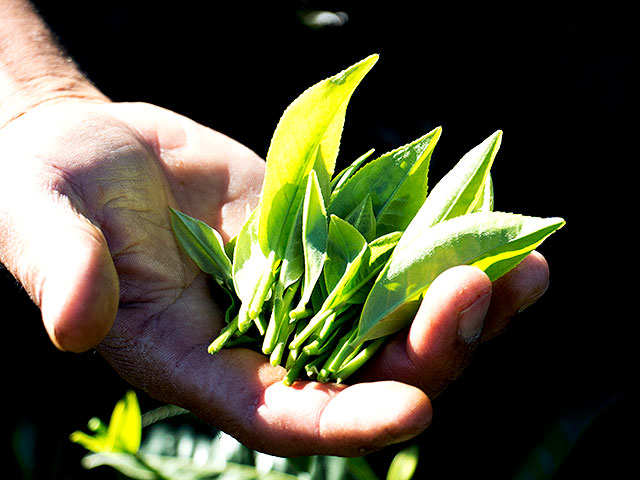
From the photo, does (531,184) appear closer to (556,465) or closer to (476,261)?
(556,465)

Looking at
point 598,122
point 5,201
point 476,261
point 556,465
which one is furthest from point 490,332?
point 598,122

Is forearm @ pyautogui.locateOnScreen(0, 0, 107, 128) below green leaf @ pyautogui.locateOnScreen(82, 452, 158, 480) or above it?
above

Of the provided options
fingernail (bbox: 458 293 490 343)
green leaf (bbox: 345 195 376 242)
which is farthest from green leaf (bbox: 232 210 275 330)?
fingernail (bbox: 458 293 490 343)

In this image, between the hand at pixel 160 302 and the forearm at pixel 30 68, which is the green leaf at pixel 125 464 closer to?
the hand at pixel 160 302

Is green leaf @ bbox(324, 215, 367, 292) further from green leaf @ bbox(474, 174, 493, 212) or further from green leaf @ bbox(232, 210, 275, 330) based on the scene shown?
green leaf @ bbox(474, 174, 493, 212)

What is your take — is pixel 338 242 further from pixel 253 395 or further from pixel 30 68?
pixel 30 68

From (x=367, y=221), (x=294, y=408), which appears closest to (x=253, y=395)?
(x=294, y=408)

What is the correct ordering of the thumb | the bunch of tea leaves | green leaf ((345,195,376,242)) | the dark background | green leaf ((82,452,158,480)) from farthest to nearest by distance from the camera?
the dark background, green leaf ((82,452,158,480)), green leaf ((345,195,376,242)), the bunch of tea leaves, the thumb

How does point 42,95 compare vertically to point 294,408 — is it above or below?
above
